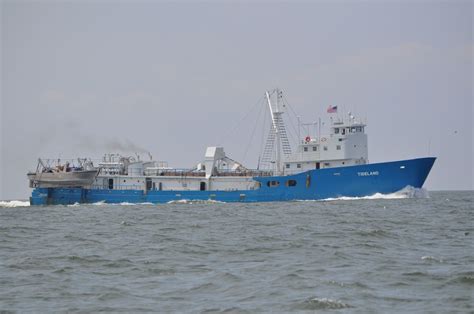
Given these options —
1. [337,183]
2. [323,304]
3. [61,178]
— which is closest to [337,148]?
[337,183]

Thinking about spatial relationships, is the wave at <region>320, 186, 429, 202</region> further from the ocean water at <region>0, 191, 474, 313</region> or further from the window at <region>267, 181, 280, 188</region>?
the ocean water at <region>0, 191, 474, 313</region>

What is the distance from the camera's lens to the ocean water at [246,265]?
16.9m

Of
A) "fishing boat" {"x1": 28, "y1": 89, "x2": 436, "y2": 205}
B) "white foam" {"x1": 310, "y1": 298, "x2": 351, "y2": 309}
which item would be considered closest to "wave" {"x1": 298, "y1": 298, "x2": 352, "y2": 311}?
"white foam" {"x1": 310, "y1": 298, "x2": 351, "y2": 309}

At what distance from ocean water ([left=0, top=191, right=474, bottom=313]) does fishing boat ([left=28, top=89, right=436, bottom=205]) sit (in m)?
15.5

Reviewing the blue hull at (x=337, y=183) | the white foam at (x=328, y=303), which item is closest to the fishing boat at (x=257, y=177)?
the blue hull at (x=337, y=183)

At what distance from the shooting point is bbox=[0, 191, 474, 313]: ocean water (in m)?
16.9

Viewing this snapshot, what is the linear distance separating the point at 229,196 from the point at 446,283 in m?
40.0

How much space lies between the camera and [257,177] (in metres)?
57.2

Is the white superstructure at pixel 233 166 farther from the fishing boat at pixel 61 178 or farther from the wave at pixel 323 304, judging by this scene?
the wave at pixel 323 304

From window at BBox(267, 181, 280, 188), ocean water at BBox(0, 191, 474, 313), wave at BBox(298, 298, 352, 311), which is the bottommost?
wave at BBox(298, 298, 352, 311)

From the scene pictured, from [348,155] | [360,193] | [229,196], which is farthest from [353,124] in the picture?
[229,196]

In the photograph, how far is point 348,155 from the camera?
183 ft

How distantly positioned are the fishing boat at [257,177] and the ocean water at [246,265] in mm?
15512

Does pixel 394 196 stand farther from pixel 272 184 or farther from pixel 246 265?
pixel 246 265
